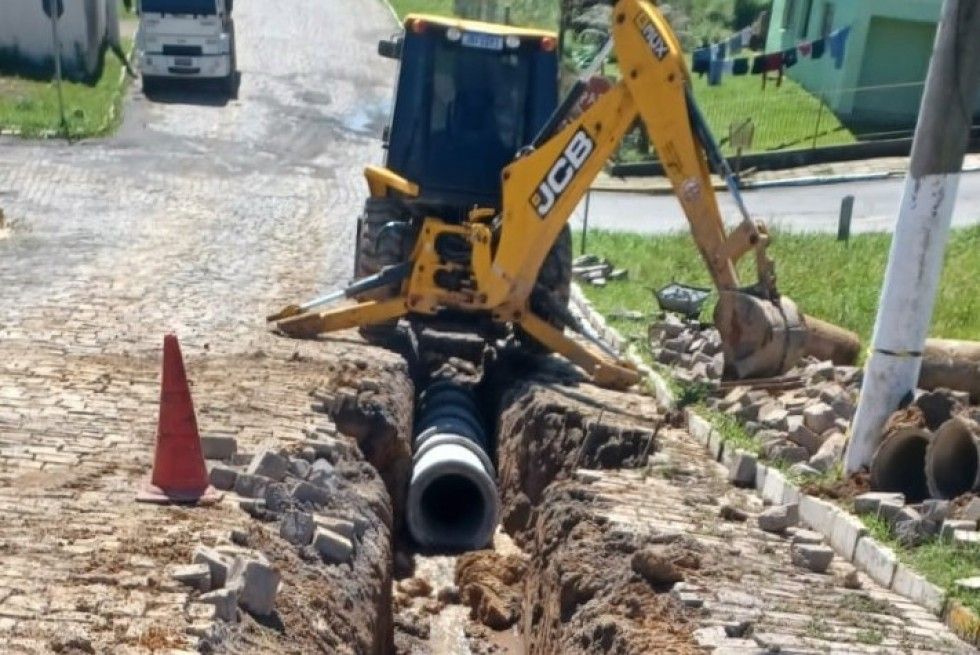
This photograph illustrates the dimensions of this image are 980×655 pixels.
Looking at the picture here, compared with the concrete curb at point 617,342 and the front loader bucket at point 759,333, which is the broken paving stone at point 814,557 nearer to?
the front loader bucket at point 759,333

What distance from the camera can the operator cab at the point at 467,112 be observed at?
12023 mm

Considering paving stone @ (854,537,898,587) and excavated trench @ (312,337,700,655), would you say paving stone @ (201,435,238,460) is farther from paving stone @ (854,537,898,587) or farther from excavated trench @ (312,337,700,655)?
paving stone @ (854,537,898,587)

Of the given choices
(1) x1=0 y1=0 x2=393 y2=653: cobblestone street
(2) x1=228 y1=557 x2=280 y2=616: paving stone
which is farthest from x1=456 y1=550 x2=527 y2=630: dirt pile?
(2) x1=228 y1=557 x2=280 y2=616: paving stone

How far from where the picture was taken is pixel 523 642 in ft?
31.0

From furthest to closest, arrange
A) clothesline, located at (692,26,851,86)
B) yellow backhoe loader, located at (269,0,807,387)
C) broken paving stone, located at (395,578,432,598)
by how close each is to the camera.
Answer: clothesline, located at (692,26,851,86)
yellow backhoe loader, located at (269,0,807,387)
broken paving stone, located at (395,578,432,598)

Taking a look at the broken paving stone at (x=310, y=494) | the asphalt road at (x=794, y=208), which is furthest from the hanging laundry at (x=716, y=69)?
the broken paving stone at (x=310, y=494)

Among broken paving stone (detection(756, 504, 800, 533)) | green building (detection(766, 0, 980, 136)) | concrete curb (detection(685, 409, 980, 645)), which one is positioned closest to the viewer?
concrete curb (detection(685, 409, 980, 645))

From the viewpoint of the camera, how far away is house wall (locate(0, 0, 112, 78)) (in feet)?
89.2

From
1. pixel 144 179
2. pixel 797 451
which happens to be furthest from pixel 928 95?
pixel 144 179

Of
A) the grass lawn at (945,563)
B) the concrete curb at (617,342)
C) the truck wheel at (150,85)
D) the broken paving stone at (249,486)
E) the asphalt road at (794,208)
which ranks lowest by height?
the asphalt road at (794,208)

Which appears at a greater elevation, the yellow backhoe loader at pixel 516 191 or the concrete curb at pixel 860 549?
the yellow backhoe loader at pixel 516 191

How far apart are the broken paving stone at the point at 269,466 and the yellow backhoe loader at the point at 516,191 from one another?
11.5 ft

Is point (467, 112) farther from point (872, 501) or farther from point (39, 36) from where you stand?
point (39, 36)

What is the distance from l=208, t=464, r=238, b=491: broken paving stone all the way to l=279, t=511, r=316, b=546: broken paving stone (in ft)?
1.47
